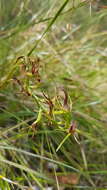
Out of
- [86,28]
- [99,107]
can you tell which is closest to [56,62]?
[99,107]

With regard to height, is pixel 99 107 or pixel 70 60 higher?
pixel 70 60

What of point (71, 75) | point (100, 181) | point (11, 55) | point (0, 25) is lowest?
point (100, 181)

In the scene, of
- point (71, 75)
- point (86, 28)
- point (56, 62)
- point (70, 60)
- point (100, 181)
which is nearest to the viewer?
point (100, 181)

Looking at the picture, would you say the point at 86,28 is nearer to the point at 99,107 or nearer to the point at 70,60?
the point at 70,60

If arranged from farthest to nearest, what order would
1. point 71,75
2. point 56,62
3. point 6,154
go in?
point 56,62 → point 71,75 → point 6,154

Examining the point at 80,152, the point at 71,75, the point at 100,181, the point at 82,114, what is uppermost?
the point at 71,75

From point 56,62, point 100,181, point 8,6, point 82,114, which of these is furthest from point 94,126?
point 8,6

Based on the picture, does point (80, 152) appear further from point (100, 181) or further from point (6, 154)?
point (6, 154)

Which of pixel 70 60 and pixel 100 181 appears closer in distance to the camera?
pixel 100 181

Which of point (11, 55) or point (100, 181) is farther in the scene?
point (11, 55)
